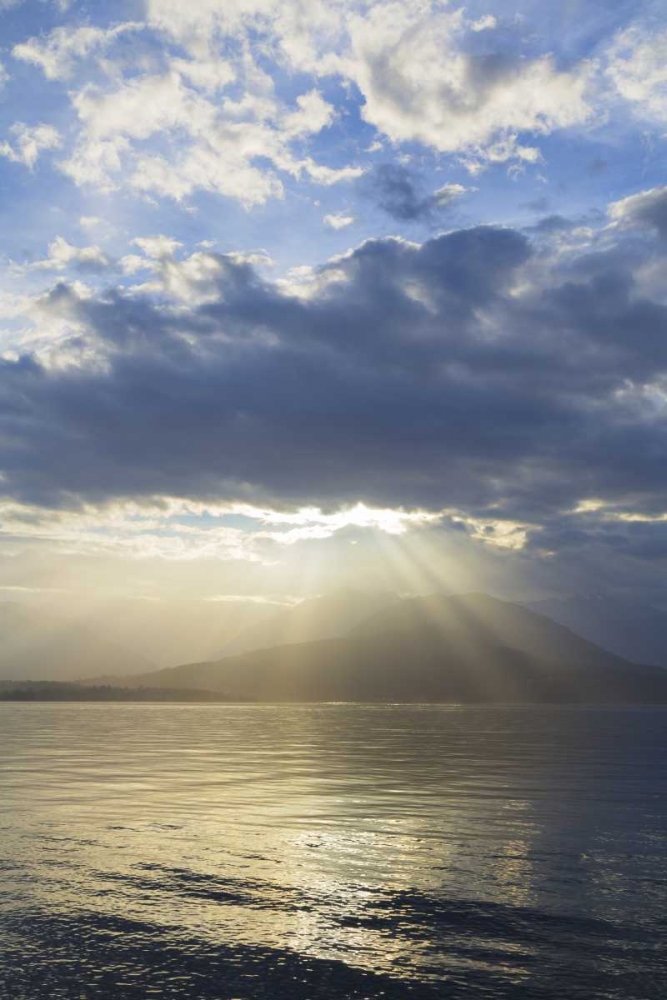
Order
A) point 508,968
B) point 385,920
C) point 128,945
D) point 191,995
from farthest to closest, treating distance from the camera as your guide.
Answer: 1. point 385,920
2. point 128,945
3. point 508,968
4. point 191,995

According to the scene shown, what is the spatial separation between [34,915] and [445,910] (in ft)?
40.1

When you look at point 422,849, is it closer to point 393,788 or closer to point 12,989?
point 12,989

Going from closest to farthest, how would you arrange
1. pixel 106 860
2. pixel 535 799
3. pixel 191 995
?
pixel 191 995 → pixel 106 860 → pixel 535 799

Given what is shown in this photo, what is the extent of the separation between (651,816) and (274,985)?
33928 millimetres

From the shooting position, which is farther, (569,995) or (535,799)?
(535,799)

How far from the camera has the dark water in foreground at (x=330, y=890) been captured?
62.0ft

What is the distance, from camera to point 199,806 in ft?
155

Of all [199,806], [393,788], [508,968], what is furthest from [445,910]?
[393,788]

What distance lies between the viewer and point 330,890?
26750 mm

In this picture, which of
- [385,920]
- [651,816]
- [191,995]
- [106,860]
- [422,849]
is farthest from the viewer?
[651,816]

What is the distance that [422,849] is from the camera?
3459cm

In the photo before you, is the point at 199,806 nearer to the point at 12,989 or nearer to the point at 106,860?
the point at 106,860

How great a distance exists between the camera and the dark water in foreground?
18906 mm

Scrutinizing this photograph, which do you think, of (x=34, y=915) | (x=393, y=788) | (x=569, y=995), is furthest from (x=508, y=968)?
(x=393, y=788)
